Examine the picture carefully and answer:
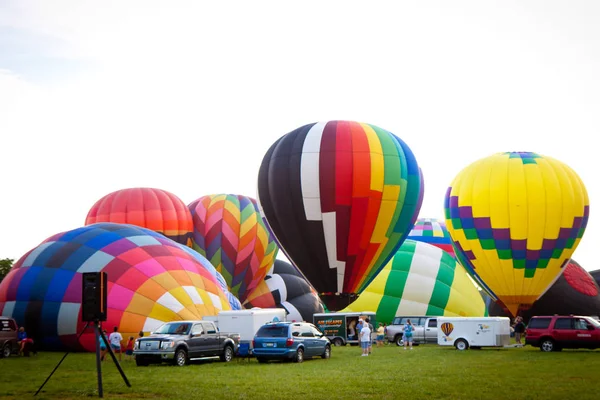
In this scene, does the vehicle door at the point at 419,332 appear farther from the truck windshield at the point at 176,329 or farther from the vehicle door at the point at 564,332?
the truck windshield at the point at 176,329

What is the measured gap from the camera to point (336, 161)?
3306 cm

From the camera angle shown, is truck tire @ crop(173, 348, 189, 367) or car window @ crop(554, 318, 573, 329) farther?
car window @ crop(554, 318, 573, 329)

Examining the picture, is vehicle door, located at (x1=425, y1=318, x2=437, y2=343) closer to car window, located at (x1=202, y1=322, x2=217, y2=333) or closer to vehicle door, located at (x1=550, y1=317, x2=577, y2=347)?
vehicle door, located at (x1=550, y1=317, x2=577, y2=347)

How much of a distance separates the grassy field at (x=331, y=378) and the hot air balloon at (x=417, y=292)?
1533 cm

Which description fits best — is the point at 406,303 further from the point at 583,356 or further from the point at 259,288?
the point at 583,356

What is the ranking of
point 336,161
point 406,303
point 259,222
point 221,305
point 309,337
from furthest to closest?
1. point 259,222
2. point 406,303
3. point 336,161
4. point 221,305
5. point 309,337

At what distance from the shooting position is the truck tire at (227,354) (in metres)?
23.8

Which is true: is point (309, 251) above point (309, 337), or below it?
above

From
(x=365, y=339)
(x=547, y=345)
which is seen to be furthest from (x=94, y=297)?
(x=547, y=345)

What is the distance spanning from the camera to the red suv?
26533mm

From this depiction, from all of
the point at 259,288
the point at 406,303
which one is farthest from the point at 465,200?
the point at 259,288

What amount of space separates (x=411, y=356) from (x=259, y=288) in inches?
982

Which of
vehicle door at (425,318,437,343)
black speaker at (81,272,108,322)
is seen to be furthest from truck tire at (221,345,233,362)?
vehicle door at (425,318,437,343)

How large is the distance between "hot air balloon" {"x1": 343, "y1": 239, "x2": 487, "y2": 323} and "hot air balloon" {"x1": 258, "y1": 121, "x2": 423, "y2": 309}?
603 cm
